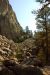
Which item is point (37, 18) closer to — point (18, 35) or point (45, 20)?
point (45, 20)

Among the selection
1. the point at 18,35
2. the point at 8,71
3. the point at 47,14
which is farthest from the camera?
the point at 18,35

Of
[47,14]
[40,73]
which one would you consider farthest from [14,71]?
[47,14]

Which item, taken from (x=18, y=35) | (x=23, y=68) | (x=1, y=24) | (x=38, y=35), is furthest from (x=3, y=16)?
(x=23, y=68)

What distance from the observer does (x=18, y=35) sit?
123m

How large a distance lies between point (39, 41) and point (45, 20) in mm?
3978

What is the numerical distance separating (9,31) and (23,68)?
107276mm

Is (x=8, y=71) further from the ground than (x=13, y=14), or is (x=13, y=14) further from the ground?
(x=8, y=71)

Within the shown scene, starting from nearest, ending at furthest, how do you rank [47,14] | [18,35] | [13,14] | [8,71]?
[8,71] < [47,14] < [18,35] < [13,14]

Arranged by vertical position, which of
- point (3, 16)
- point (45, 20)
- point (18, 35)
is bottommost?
point (18, 35)

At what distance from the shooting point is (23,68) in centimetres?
1872

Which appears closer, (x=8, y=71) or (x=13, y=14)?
(x=8, y=71)

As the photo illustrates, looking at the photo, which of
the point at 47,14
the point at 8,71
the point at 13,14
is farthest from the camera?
the point at 13,14

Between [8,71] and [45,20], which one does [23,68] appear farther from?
[45,20]

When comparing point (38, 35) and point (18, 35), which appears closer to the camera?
point (38, 35)
